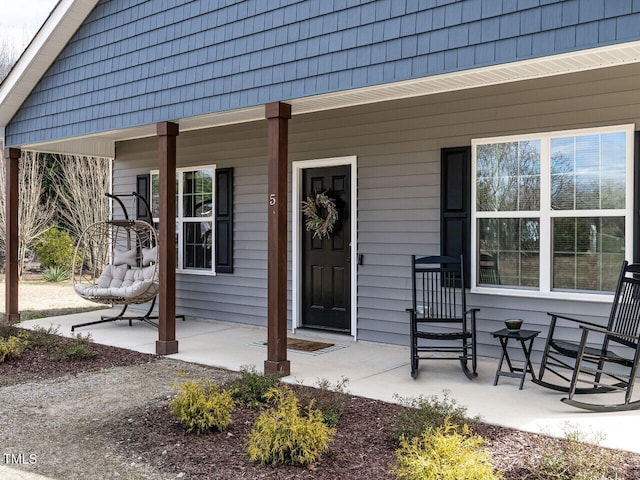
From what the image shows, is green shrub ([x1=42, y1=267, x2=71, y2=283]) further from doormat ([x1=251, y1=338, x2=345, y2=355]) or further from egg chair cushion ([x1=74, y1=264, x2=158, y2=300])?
doormat ([x1=251, y1=338, x2=345, y2=355])

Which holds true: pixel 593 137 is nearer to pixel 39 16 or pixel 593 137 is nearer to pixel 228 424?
pixel 228 424

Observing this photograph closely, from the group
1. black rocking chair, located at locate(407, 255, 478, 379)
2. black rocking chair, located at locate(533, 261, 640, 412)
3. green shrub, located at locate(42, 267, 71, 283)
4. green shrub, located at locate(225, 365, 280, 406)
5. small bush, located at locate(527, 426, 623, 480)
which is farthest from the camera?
green shrub, located at locate(42, 267, 71, 283)

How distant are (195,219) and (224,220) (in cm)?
61

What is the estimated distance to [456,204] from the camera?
216 inches

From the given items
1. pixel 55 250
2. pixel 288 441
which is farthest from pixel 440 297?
pixel 55 250

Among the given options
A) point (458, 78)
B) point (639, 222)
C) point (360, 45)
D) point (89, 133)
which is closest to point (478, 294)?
point (639, 222)

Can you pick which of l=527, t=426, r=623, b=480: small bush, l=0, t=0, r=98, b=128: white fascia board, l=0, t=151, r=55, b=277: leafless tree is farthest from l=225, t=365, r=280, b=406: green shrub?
l=0, t=151, r=55, b=277: leafless tree

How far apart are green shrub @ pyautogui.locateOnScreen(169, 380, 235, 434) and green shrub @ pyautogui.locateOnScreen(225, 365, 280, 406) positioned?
0.41 m

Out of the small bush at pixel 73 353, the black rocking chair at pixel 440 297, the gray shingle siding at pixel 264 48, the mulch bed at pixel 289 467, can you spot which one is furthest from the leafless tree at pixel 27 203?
the mulch bed at pixel 289 467

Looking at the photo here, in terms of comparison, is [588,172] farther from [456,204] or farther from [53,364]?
[53,364]

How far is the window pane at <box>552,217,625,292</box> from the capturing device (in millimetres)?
4699

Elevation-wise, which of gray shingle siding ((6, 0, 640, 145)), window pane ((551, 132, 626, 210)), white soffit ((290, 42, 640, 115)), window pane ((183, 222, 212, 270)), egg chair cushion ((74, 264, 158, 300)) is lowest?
egg chair cushion ((74, 264, 158, 300))

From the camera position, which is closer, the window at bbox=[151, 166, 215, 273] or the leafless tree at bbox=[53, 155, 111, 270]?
the window at bbox=[151, 166, 215, 273]

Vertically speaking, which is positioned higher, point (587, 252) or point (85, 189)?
point (85, 189)
